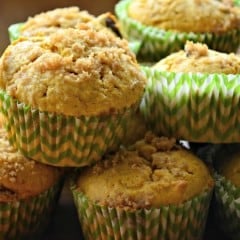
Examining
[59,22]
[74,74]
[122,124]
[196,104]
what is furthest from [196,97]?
[59,22]

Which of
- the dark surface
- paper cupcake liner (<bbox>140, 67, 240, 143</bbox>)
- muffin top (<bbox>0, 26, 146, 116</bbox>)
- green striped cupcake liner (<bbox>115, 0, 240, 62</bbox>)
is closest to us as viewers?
muffin top (<bbox>0, 26, 146, 116</bbox>)

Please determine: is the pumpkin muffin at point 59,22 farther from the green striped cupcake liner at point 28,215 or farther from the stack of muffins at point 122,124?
the green striped cupcake liner at point 28,215

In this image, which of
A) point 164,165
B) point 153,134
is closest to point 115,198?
point 164,165

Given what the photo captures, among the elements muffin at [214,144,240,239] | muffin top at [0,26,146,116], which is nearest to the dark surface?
muffin at [214,144,240,239]

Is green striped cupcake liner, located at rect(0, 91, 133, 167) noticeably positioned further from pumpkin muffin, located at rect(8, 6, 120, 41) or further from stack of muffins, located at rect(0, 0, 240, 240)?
pumpkin muffin, located at rect(8, 6, 120, 41)

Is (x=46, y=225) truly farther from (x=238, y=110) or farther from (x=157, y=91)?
(x=238, y=110)
